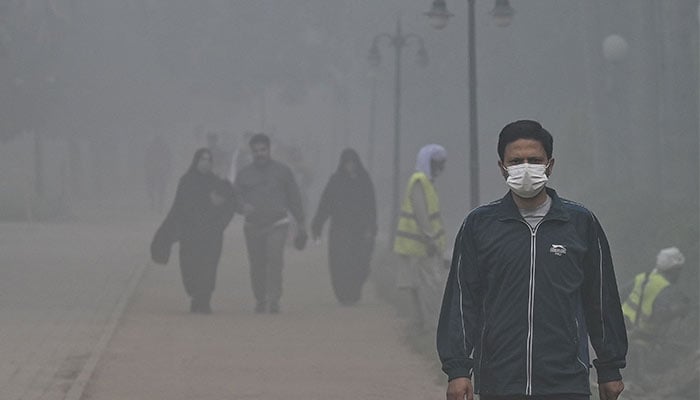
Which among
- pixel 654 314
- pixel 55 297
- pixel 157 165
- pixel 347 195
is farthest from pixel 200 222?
pixel 157 165

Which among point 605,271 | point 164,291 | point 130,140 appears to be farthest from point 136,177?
point 605,271

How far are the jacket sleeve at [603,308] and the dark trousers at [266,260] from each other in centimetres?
1233

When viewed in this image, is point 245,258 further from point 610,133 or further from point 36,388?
point 36,388

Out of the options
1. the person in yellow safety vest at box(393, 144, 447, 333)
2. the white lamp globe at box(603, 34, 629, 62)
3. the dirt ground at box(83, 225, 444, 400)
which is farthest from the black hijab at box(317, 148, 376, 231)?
the white lamp globe at box(603, 34, 629, 62)

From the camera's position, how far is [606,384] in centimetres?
628

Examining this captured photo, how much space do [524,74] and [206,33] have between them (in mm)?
28407

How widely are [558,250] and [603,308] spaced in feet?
0.98

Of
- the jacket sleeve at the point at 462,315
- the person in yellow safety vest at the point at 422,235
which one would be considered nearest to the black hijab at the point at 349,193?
the person in yellow safety vest at the point at 422,235

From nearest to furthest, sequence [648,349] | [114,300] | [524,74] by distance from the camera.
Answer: [648,349]
[114,300]
[524,74]

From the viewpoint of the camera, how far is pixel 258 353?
48.1 ft

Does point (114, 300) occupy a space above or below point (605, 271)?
below

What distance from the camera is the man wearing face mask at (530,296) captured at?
20.2ft

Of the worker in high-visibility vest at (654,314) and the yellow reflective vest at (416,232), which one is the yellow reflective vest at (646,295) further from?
the yellow reflective vest at (416,232)

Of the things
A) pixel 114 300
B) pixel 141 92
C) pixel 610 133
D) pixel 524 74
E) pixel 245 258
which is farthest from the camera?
pixel 141 92
